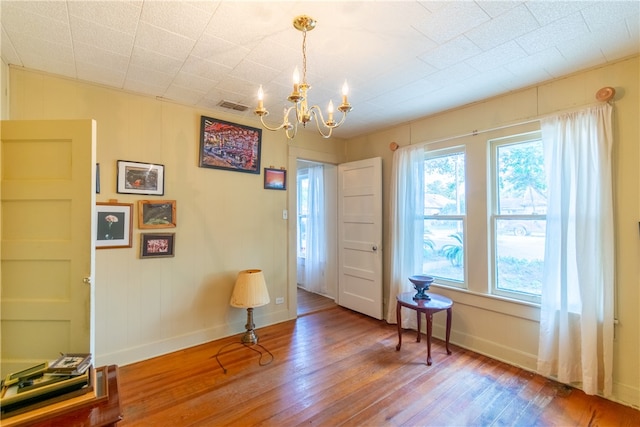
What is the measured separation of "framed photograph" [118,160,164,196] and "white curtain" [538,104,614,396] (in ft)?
11.5

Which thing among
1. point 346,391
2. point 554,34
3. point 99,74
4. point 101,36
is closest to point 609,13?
point 554,34

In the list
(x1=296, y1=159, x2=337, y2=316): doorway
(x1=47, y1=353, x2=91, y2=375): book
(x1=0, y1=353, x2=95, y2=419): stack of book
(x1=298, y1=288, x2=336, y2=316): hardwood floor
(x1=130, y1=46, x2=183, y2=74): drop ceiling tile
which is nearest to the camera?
(x1=0, y1=353, x2=95, y2=419): stack of book

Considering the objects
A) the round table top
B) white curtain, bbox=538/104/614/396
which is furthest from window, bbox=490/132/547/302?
the round table top

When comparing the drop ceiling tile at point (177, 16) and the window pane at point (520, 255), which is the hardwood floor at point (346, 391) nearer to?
the window pane at point (520, 255)

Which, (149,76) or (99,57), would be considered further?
(149,76)

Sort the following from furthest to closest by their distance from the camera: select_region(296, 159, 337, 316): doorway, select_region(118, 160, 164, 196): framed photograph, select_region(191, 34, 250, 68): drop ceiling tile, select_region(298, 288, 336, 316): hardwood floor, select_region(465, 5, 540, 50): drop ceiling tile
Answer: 1. select_region(296, 159, 337, 316): doorway
2. select_region(298, 288, 336, 316): hardwood floor
3. select_region(118, 160, 164, 196): framed photograph
4. select_region(191, 34, 250, 68): drop ceiling tile
5. select_region(465, 5, 540, 50): drop ceiling tile

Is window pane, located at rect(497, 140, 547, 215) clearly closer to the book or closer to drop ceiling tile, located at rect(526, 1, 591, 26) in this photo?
drop ceiling tile, located at rect(526, 1, 591, 26)

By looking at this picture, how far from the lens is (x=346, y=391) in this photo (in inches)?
87.4

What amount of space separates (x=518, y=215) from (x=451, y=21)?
187cm

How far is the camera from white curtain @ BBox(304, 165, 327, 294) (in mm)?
4992

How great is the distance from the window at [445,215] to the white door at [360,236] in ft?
1.96

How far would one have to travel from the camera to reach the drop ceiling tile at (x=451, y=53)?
6.34 feet

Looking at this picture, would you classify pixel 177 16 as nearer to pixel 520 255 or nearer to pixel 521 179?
pixel 521 179

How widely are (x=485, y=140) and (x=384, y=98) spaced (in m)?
1.09
